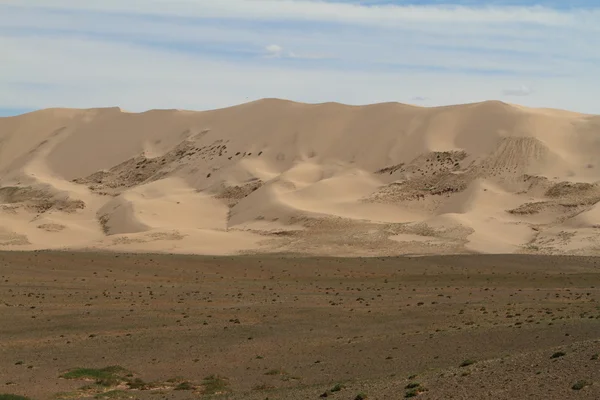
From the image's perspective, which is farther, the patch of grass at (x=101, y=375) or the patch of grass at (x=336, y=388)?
the patch of grass at (x=101, y=375)

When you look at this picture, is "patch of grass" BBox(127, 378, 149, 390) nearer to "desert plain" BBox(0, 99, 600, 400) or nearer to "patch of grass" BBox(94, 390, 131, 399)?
"desert plain" BBox(0, 99, 600, 400)

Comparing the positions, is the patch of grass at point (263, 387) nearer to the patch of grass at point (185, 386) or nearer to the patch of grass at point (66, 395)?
the patch of grass at point (185, 386)

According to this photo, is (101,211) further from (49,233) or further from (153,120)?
(153,120)

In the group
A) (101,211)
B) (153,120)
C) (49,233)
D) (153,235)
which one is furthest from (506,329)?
(153,120)

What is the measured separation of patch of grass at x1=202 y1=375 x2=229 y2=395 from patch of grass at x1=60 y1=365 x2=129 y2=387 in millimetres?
2200

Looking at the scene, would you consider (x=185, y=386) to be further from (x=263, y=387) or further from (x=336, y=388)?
(x=336, y=388)

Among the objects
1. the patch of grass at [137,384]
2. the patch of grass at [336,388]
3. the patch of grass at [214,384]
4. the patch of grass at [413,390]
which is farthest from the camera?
the patch of grass at [137,384]

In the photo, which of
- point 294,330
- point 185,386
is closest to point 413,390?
point 185,386

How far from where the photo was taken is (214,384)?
2358 centimetres

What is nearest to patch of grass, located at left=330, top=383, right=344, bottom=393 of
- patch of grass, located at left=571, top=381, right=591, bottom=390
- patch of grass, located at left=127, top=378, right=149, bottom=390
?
patch of grass, located at left=571, top=381, right=591, bottom=390

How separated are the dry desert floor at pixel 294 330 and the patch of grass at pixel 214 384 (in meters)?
0.07

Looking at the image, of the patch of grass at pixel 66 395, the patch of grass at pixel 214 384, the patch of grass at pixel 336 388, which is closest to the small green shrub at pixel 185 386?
the patch of grass at pixel 214 384

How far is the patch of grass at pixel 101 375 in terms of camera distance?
78.8 feet

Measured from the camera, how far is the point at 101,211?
82250mm
